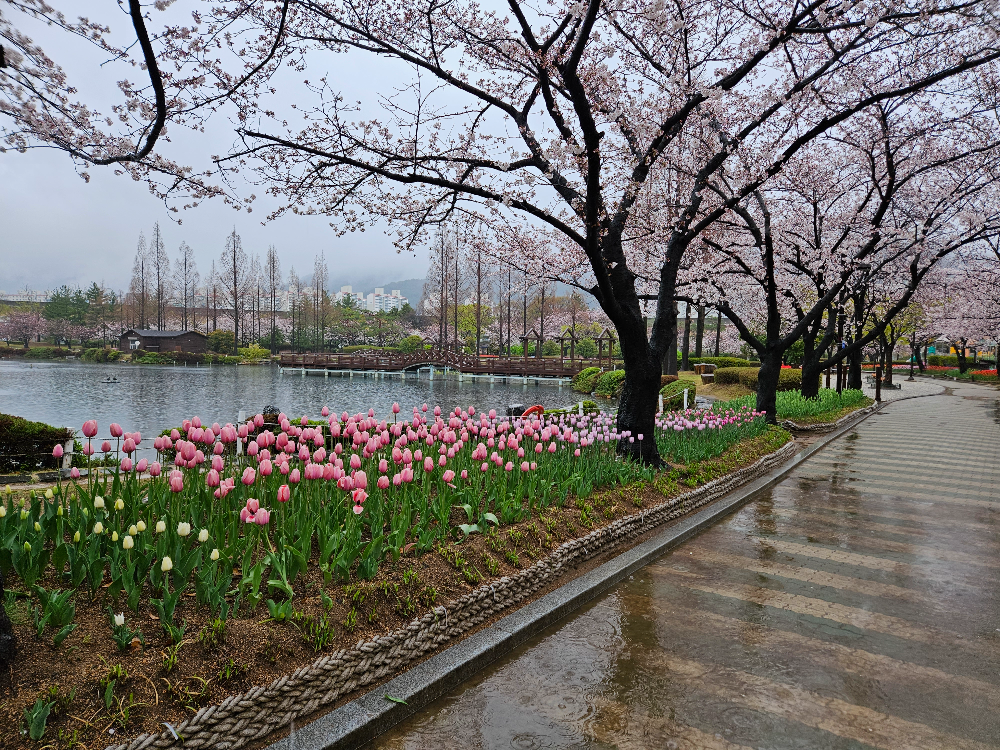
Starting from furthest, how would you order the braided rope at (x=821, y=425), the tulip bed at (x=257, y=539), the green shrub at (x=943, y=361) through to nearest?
1. the green shrub at (x=943, y=361)
2. the braided rope at (x=821, y=425)
3. the tulip bed at (x=257, y=539)

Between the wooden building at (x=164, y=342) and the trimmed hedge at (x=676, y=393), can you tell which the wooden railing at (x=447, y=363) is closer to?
the wooden building at (x=164, y=342)

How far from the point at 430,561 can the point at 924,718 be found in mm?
2853

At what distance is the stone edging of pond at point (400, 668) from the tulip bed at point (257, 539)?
13 cm

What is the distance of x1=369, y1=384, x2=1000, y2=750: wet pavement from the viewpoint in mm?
2936

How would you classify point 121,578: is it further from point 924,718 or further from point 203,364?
point 203,364

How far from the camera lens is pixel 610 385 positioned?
29.0m

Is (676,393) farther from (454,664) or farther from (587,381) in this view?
(454,664)

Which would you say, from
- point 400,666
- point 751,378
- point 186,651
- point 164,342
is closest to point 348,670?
point 400,666

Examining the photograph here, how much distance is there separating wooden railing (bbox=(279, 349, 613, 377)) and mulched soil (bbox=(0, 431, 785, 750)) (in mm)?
38662

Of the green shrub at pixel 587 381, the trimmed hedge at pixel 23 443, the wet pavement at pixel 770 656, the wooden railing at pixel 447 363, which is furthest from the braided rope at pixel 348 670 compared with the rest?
the wooden railing at pixel 447 363

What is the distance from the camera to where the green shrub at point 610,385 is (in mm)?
28016

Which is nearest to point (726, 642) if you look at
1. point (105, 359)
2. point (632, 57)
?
point (632, 57)

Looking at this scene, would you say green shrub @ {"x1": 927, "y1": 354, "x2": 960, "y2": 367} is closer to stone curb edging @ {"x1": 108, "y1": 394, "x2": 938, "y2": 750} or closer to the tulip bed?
stone curb edging @ {"x1": 108, "y1": 394, "x2": 938, "y2": 750}

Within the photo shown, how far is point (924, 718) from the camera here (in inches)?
121
